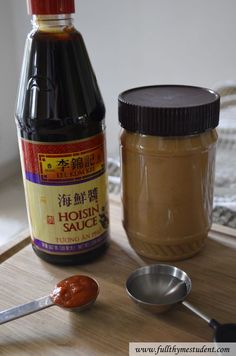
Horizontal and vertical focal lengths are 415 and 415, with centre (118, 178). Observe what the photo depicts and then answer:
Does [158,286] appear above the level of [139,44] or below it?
below

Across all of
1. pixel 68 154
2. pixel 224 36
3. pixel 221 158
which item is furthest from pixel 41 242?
pixel 224 36

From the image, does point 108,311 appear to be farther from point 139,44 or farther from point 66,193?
point 139,44

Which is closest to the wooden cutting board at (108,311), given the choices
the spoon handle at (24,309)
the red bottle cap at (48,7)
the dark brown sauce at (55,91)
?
the spoon handle at (24,309)

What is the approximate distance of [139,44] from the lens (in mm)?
1300

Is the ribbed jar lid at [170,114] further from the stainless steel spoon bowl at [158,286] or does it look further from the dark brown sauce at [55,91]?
the stainless steel spoon bowl at [158,286]

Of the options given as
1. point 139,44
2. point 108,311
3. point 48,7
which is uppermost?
point 48,7

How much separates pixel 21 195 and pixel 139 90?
38.5 inches

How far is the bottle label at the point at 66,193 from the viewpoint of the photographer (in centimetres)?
42

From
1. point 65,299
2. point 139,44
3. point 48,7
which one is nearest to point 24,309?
point 65,299

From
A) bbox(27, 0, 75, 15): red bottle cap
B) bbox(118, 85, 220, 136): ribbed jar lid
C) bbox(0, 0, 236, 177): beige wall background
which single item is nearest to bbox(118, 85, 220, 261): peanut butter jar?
bbox(118, 85, 220, 136): ribbed jar lid

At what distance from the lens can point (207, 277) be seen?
46 cm

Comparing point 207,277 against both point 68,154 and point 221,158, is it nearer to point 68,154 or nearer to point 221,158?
point 68,154

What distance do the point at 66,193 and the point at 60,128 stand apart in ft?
0.22

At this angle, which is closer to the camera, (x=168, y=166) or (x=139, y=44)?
(x=168, y=166)
